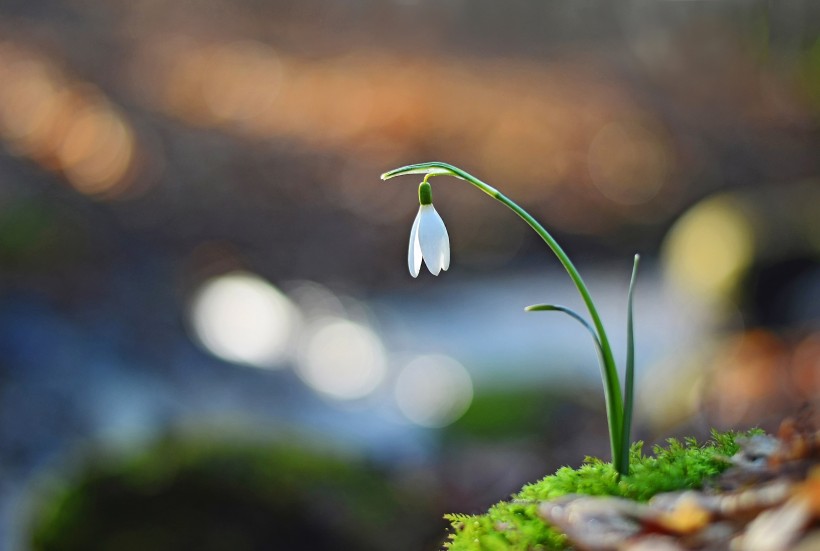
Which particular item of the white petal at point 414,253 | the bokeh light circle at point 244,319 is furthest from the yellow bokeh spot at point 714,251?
the white petal at point 414,253

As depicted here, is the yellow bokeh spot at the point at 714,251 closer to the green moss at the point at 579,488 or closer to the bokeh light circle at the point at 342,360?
the bokeh light circle at the point at 342,360


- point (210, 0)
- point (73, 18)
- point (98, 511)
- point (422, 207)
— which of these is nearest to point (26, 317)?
point (98, 511)

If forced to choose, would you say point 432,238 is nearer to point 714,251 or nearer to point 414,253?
point 414,253

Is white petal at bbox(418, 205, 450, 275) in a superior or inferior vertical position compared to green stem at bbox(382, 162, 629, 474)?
superior

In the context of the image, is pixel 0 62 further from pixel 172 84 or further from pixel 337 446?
pixel 337 446

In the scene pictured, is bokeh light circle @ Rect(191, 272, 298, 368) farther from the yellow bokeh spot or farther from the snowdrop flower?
the snowdrop flower

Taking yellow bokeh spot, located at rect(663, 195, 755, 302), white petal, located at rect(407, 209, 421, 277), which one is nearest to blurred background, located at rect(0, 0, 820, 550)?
yellow bokeh spot, located at rect(663, 195, 755, 302)

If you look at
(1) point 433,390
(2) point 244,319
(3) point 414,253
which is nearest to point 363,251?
(2) point 244,319
